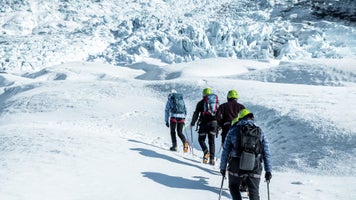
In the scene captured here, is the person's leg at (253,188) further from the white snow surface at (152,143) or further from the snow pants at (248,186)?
the white snow surface at (152,143)

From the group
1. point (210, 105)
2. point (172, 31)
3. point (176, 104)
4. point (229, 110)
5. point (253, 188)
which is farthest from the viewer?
point (172, 31)

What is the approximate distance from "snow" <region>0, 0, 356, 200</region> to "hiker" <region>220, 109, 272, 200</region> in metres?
1.20

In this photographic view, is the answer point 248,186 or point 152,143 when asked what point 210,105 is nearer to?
point 152,143

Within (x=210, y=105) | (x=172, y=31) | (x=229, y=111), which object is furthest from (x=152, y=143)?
(x=172, y=31)

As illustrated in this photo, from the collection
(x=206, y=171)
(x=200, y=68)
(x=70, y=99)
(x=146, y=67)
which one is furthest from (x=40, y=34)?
(x=206, y=171)

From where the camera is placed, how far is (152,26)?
4847cm

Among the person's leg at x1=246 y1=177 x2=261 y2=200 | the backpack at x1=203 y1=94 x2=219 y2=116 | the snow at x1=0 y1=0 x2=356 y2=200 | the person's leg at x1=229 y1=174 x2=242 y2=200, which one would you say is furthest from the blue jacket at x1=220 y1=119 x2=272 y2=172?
the backpack at x1=203 y1=94 x2=219 y2=116

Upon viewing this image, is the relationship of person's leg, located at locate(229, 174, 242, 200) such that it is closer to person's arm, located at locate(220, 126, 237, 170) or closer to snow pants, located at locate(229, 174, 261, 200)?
snow pants, located at locate(229, 174, 261, 200)

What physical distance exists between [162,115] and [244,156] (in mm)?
10053

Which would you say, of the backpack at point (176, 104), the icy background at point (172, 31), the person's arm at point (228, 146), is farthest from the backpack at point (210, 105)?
the icy background at point (172, 31)

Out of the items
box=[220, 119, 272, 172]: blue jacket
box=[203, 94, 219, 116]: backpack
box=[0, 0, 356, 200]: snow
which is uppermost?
box=[220, 119, 272, 172]: blue jacket

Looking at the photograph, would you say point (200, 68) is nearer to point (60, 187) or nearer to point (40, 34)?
point (60, 187)

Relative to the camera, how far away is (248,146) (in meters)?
4.61

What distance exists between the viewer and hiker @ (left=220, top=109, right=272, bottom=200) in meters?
4.59
